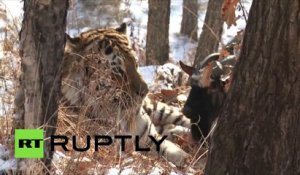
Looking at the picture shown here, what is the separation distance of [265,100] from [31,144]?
1427 millimetres

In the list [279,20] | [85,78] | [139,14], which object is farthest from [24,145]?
[139,14]

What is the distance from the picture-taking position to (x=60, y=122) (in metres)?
4.54

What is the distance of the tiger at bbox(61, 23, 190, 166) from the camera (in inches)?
179

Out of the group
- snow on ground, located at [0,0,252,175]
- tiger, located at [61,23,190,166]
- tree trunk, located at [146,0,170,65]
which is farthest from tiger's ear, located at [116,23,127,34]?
tree trunk, located at [146,0,170,65]

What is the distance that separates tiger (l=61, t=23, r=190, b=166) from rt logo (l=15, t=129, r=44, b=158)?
486 millimetres

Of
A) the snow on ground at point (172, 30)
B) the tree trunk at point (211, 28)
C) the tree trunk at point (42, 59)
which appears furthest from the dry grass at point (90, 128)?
the tree trunk at point (211, 28)

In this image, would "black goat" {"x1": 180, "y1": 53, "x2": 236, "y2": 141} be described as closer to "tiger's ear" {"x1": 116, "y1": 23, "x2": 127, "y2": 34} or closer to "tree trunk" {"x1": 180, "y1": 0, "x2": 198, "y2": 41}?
"tiger's ear" {"x1": 116, "y1": 23, "x2": 127, "y2": 34}

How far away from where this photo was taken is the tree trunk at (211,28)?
918 centimetres

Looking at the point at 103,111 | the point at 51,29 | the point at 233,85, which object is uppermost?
the point at 51,29

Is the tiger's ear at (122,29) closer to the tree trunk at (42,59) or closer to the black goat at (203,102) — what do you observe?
the black goat at (203,102)

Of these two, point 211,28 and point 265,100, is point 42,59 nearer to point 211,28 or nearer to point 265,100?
point 265,100

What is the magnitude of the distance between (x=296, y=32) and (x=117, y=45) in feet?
8.56

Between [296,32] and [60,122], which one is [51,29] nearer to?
[60,122]

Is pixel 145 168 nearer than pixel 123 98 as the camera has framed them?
Yes
